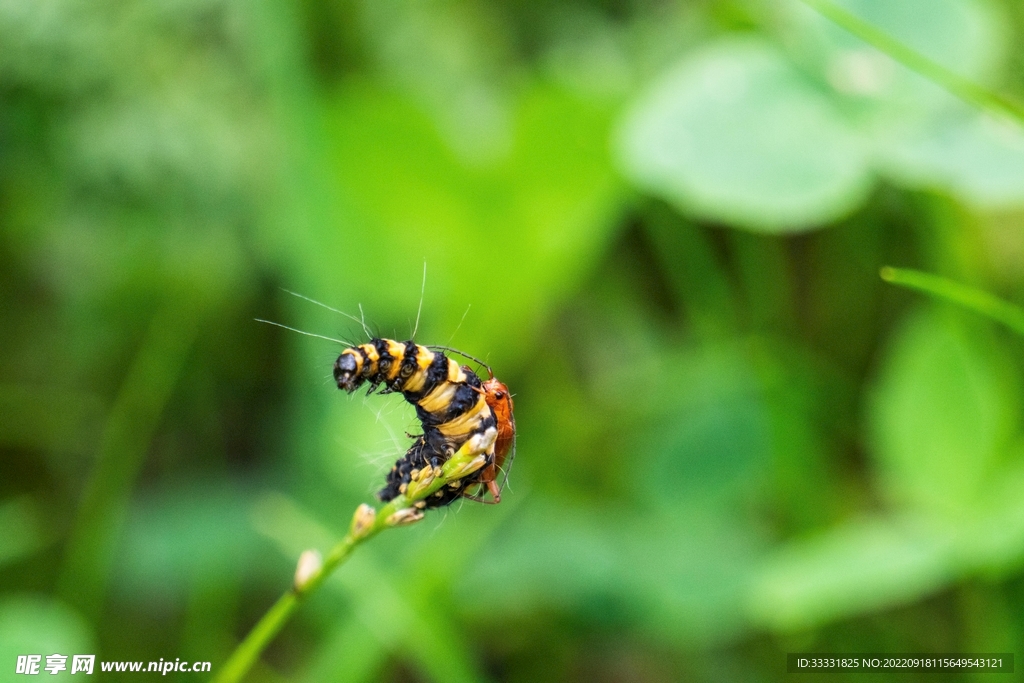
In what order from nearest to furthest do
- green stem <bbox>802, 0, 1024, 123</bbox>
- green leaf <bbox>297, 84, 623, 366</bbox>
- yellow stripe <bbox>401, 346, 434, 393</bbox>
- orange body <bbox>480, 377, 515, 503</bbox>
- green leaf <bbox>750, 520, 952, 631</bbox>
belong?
yellow stripe <bbox>401, 346, 434, 393</bbox>
orange body <bbox>480, 377, 515, 503</bbox>
green stem <bbox>802, 0, 1024, 123</bbox>
green leaf <bbox>750, 520, 952, 631</bbox>
green leaf <bbox>297, 84, 623, 366</bbox>

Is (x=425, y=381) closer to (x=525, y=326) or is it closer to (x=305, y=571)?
(x=305, y=571)

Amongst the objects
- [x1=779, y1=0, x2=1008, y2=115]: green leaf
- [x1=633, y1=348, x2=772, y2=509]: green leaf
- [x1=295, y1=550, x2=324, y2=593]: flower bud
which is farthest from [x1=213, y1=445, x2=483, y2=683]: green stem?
[x1=779, y1=0, x2=1008, y2=115]: green leaf

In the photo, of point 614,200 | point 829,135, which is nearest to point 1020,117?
point 829,135

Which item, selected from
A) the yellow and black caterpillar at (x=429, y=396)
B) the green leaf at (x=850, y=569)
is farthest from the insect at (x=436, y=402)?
the green leaf at (x=850, y=569)

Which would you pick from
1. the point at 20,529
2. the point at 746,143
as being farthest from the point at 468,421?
the point at 20,529

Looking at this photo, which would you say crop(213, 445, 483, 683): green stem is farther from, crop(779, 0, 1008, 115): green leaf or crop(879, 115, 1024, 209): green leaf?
crop(779, 0, 1008, 115): green leaf

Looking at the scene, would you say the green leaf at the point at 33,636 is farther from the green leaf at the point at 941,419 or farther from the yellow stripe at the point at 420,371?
the green leaf at the point at 941,419

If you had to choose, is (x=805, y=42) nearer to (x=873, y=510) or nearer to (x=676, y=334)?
(x=676, y=334)
